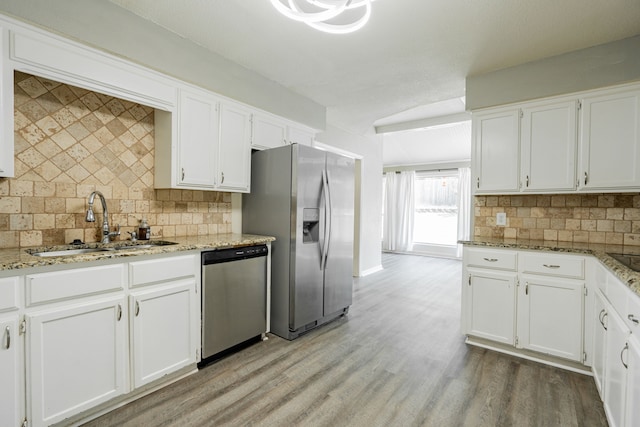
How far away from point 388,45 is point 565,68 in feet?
4.82

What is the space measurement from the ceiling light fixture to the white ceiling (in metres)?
0.19

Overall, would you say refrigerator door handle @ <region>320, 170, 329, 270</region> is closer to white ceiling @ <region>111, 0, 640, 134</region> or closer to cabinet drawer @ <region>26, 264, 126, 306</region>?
white ceiling @ <region>111, 0, 640, 134</region>

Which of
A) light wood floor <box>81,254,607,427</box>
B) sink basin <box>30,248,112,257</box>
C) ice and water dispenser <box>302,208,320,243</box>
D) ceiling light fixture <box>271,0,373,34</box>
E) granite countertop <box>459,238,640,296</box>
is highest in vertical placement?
ceiling light fixture <box>271,0,373,34</box>

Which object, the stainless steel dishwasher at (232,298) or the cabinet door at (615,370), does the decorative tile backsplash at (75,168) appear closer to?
the stainless steel dishwasher at (232,298)

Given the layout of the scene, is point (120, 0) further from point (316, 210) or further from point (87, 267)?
point (316, 210)

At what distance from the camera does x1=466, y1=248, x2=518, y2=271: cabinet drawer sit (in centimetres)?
249

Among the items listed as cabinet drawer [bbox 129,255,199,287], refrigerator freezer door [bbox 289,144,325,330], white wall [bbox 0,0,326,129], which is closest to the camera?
white wall [bbox 0,0,326,129]

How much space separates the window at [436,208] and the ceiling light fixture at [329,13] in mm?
5962

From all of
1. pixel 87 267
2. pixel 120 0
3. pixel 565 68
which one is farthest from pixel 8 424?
pixel 565 68

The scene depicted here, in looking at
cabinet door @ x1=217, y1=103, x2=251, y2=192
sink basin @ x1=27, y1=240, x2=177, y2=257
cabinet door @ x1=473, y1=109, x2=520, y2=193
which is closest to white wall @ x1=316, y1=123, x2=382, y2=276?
cabinet door @ x1=217, y1=103, x2=251, y2=192

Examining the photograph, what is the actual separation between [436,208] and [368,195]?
3.05m

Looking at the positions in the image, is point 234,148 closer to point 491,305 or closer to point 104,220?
point 104,220

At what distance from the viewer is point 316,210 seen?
2.93m

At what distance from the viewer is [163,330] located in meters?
2.00
